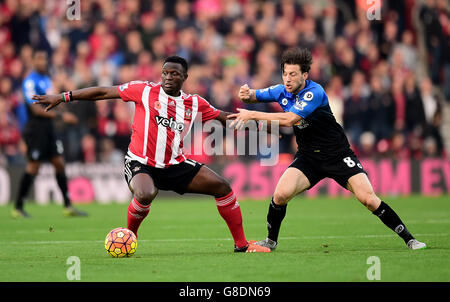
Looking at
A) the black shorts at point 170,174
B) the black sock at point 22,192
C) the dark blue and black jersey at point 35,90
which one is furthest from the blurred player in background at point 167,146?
the black sock at point 22,192

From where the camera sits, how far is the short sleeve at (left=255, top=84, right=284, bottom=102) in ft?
28.6

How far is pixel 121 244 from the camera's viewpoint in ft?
26.2

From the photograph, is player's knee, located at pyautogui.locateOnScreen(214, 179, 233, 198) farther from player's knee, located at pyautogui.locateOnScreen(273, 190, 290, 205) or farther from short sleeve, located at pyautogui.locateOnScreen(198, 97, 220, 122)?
short sleeve, located at pyautogui.locateOnScreen(198, 97, 220, 122)

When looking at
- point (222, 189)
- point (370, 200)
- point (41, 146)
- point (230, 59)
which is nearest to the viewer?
point (370, 200)

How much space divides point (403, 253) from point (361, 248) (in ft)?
2.39

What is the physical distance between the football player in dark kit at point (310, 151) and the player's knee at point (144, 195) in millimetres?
1416

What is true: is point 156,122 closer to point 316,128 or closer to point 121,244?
point 121,244

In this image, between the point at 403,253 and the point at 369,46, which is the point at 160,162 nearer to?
the point at 403,253

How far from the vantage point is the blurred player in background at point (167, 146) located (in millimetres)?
8461

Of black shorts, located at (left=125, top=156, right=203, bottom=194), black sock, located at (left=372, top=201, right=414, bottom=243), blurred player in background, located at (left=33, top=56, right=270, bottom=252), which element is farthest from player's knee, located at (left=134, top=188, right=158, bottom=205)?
black sock, located at (left=372, top=201, right=414, bottom=243)

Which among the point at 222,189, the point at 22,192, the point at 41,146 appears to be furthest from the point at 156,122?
the point at 22,192

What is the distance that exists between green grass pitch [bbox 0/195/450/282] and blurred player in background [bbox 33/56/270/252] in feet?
1.64

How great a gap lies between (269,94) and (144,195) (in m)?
1.83
